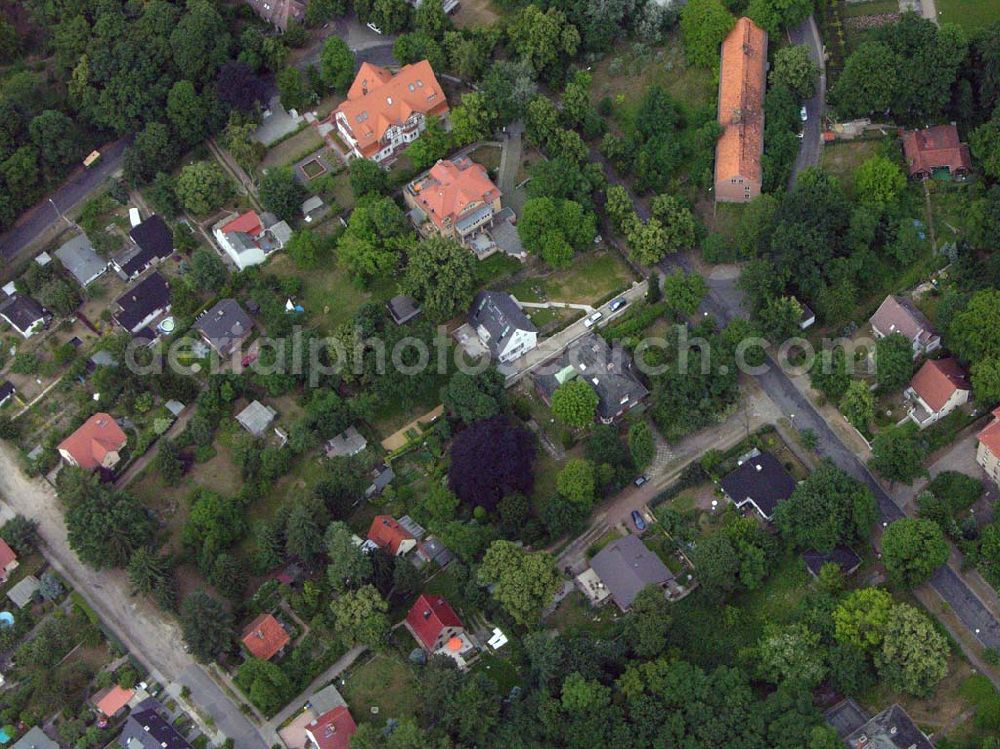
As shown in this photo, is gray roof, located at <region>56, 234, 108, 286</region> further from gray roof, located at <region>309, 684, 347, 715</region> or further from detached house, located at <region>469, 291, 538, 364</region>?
gray roof, located at <region>309, 684, 347, 715</region>

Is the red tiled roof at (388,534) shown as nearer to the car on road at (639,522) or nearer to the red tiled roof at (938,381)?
the car on road at (639,522)

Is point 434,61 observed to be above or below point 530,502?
above

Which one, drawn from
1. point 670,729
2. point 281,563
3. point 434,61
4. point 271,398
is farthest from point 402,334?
point 670,729

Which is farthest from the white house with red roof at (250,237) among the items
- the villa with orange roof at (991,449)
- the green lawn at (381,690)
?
the villa with orange roof at (991,449)

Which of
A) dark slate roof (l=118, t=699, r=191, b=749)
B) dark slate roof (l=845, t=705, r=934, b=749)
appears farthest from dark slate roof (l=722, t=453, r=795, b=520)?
dark slate roof (l=118, t=699, r=191, b=749)

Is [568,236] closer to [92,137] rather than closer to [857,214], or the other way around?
[857,214]

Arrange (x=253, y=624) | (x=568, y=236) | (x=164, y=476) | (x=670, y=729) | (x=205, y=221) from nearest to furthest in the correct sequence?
(x=670, y=729), (x=253, y=624), (x=164, y=476), (x=568, y=236), (x=205, y=221)

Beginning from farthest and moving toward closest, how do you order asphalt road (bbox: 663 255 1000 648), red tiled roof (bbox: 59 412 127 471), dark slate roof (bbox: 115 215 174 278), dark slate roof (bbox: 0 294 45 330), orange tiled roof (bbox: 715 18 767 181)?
1. dark slate roof (bbox: 115 215 174 278)
2. dark slate roof (bbox: 0 294 45 330)
3. orange tiled roof (bbox: 715 18 767 181)
4. red tiled roof (bbox: 59 412 127 471)
5. asphalt road (bbox: 663 255 1000 648)
